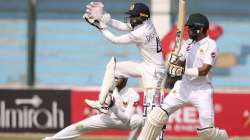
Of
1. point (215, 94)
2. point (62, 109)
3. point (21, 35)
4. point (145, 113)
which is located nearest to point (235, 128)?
point (215, 94)

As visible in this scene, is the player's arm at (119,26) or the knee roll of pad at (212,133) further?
the player's arm at (119,26)

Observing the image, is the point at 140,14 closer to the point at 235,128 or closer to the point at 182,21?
the point at 182,21

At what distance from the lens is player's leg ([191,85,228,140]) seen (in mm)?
12398

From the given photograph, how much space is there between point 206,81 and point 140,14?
1.46 metres

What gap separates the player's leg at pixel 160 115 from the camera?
12.5 meters

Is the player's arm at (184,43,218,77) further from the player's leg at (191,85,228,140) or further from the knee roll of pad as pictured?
the knee roll of pad

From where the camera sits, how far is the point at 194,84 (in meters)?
12.6

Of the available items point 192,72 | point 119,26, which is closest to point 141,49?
point 119,26

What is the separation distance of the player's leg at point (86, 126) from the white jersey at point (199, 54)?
1650 millimetres

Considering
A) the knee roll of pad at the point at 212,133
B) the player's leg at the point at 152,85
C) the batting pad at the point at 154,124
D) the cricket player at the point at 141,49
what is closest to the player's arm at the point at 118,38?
the cricket player at the point at 141,49

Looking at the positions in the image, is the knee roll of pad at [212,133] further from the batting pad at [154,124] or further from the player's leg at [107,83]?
the player's leg at [107,83]

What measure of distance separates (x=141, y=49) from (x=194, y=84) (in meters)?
1.24

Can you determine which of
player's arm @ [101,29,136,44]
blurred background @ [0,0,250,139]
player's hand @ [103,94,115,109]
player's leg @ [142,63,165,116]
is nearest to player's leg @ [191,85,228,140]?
player's leg @ [142,63,165,116]

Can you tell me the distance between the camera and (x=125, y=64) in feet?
43.9
